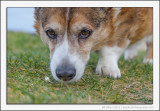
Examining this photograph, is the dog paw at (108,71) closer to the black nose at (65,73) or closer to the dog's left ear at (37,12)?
the black nose at (65,73)

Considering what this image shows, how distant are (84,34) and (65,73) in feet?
2.56

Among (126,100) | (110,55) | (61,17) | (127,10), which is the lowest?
(126,100)

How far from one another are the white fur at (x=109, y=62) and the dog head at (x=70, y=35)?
0.47 meters

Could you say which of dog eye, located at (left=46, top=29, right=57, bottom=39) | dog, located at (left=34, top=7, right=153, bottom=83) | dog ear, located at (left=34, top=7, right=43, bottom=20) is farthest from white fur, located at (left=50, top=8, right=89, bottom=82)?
dog ear, located at (left=34, top=7, right=43, bottom=20)

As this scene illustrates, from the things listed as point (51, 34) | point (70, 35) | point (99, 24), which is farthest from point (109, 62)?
point (51, 34)

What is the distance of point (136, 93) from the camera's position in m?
2.70

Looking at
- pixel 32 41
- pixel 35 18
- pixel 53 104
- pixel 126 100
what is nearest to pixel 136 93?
pixel 126 100

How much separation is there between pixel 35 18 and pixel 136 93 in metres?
2.07

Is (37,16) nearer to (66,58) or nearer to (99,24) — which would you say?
(99,24)

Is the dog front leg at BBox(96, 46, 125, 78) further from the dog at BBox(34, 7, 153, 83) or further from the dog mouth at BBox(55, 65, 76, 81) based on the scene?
the dog mouth at BBox(55, 65, 76, 81)

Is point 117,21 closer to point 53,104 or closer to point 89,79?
point 89,79

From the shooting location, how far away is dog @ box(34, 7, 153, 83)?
2.66m

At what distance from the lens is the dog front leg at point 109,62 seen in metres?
3.43

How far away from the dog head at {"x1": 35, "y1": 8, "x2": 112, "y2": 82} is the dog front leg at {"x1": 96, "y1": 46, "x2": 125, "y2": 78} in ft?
1.53
